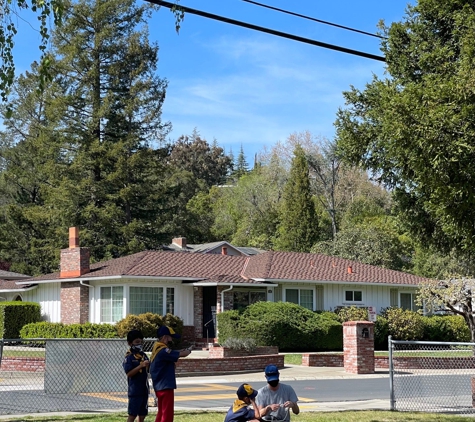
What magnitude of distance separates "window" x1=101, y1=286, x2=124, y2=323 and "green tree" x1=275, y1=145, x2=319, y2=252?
89.6 feet

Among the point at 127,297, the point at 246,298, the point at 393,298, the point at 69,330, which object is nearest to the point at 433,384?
the point at 246,298

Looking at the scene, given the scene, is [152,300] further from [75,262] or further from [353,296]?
[353,296]

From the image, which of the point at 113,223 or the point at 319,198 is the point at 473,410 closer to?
the point at 113,223

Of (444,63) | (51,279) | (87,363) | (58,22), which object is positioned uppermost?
(444,63)

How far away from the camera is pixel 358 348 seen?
24.4 m

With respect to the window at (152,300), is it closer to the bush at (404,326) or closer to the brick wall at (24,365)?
the brick wall at (24,365)

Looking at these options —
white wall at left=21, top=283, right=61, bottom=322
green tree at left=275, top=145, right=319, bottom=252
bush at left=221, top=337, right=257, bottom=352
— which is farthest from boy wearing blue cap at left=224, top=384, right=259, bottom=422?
green tree at left=275, top=145, right=319, bottom=252

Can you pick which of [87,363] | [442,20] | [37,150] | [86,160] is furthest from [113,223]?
[87,363]

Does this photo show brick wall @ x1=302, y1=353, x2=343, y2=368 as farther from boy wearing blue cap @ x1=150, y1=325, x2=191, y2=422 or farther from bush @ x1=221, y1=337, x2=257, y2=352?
boy wearing blue cap @ x1=150, y1=325, x2=191, y2=422

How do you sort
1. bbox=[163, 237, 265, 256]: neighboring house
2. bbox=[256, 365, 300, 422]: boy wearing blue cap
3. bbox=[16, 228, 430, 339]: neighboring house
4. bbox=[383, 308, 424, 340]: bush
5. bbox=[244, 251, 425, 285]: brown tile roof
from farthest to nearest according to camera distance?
1. bbox=[163, 237, 265, 256]: neighboring house
2. bbox=[244, 251, 425, 285]: brown tile roof
3. bbox=[383, 308, 424, 340]: bush
4. bbox=[16, 228, 430, 339]: neighboring house
5. bbox=[256, 365, 300, 422]: boy wearing blue cap

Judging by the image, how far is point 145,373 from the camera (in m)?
10.7

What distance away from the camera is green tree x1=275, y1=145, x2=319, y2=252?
5884cm

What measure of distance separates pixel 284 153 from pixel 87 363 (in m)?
56.5

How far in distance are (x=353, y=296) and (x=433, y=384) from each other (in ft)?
54.1
